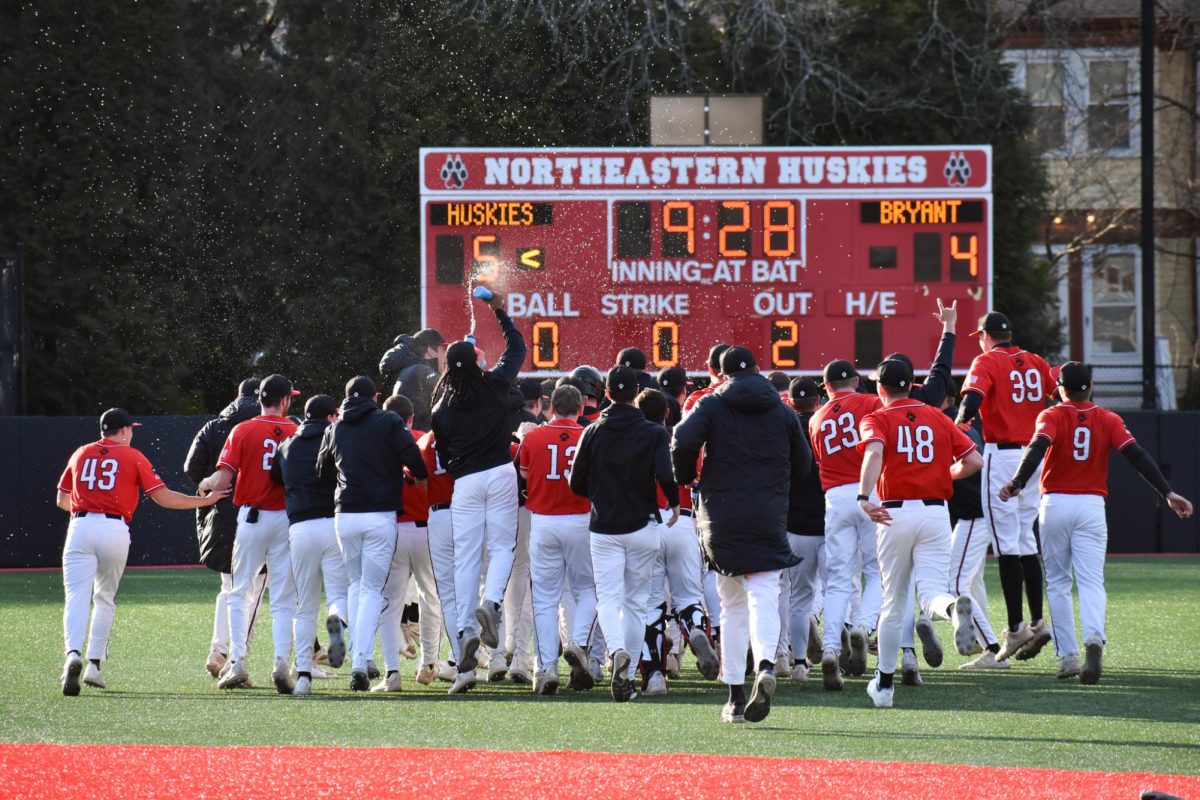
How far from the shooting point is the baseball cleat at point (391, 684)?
1115cm

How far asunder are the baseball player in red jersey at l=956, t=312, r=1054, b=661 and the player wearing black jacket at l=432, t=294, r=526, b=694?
3320mm

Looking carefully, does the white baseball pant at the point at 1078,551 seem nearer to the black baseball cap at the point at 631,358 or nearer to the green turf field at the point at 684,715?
the green turf field at the point at 684,715

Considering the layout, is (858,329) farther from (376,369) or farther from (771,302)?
(376,369)

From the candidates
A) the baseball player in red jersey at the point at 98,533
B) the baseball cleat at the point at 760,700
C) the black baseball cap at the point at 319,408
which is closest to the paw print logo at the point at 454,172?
the black baseball cap at the point at 319,408

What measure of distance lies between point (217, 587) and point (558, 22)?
11180 mm

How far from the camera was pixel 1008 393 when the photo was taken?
39.9 feet

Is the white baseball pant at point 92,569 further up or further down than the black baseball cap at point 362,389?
further down

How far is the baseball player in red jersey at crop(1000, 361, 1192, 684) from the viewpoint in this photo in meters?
10.7

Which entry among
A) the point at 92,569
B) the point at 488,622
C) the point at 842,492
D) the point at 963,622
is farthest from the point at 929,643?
the point at 92,569

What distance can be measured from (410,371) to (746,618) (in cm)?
484

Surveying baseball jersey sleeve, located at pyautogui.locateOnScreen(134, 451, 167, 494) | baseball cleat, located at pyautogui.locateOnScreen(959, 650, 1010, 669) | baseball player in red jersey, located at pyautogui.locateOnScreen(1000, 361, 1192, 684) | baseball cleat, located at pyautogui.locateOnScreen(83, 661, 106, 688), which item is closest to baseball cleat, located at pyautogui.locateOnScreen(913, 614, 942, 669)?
baseball player in red jersey, located at pyautogui.locateOnScreen(1000, 361, 1192, 684)

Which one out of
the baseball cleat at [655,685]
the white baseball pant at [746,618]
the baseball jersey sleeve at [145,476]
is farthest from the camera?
the baseball jersey sleeve at [145,476]

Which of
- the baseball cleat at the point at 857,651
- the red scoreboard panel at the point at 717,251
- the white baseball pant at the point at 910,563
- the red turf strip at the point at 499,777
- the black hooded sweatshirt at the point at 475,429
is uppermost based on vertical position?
the red scoreboard panel at the point at 717,251

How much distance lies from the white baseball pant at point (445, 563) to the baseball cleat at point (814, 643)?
7.98 feet
